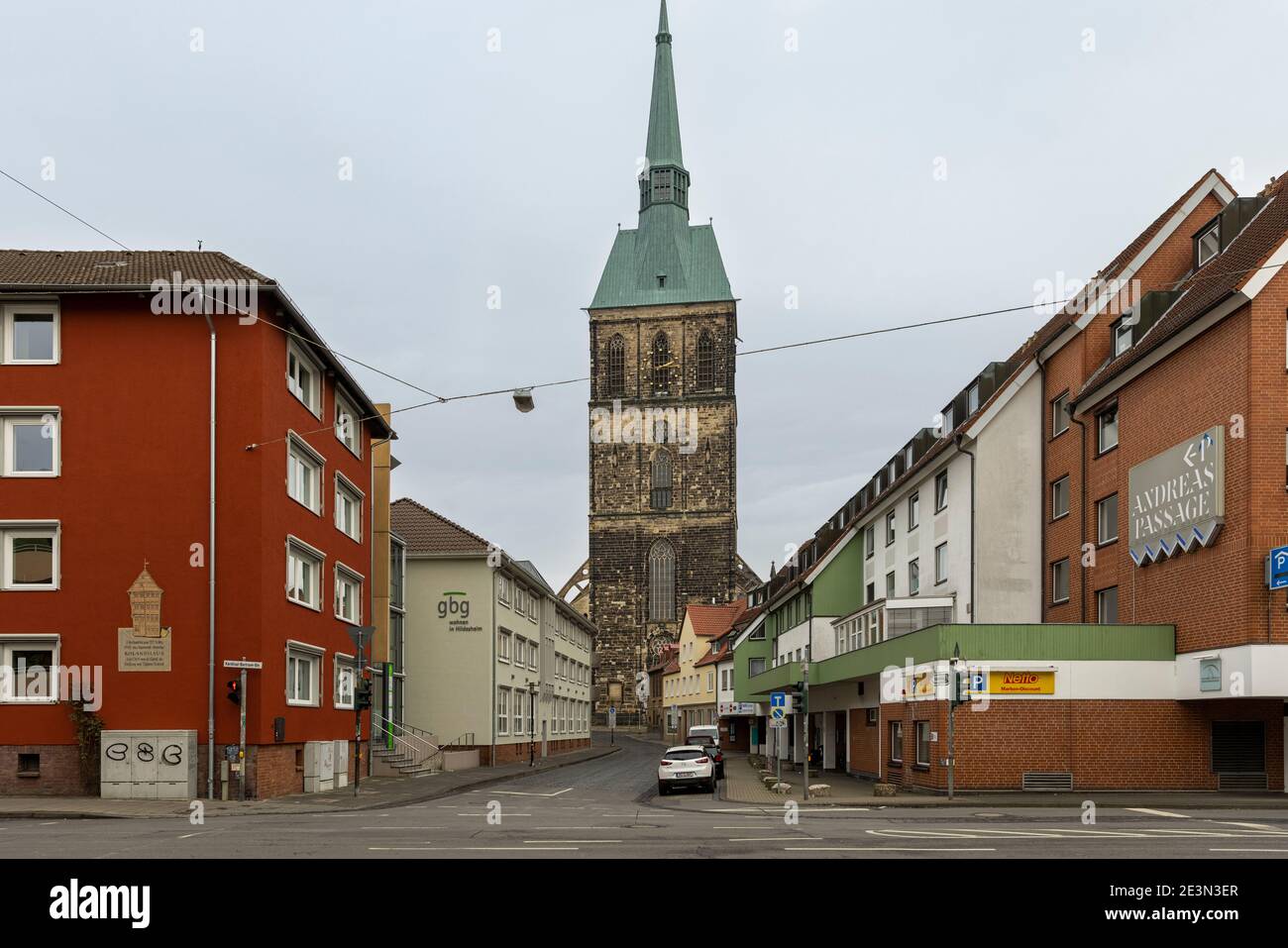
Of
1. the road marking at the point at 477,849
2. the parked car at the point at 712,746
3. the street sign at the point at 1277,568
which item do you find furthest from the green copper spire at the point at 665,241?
the road marking at the point at 477,849

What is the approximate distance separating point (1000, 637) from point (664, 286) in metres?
85.1

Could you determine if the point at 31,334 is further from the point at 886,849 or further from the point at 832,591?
the point at 832,591

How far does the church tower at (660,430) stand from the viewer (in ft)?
356

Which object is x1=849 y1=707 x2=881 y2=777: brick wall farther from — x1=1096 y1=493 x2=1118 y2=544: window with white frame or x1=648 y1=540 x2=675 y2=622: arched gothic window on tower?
x1=648 y1=540 x2=675 y2=622: arched gothic window on tower

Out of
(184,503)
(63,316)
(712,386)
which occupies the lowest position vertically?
(184,503)

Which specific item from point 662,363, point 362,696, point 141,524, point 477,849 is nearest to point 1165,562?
point 362,696

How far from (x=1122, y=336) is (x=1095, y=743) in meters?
10.7

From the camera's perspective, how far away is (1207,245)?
32656mm

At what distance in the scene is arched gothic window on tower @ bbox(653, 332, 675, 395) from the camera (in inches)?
4363

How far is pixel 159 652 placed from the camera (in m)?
27.8

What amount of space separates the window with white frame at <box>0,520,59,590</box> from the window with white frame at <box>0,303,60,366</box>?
3661 millimetres

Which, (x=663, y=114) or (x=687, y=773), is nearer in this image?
(x=687, y=773)
